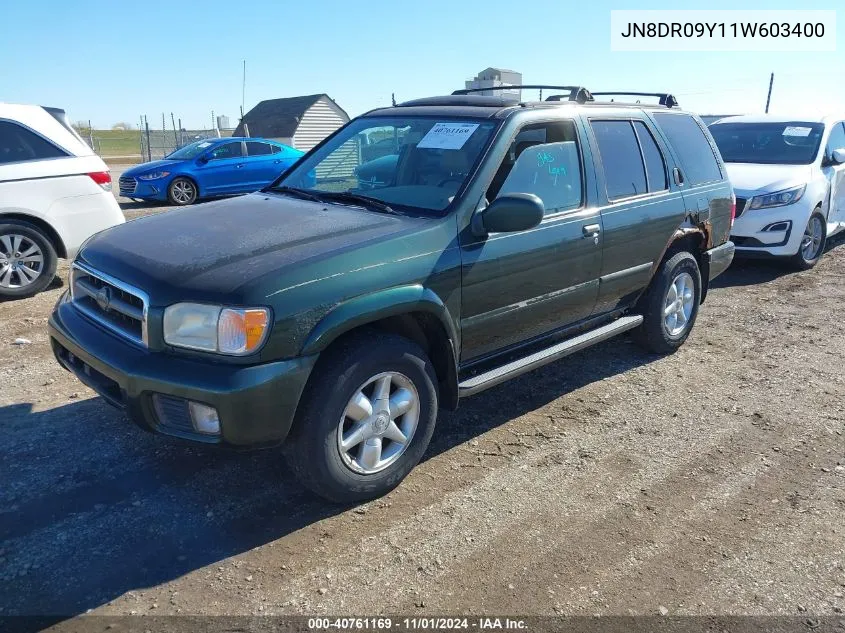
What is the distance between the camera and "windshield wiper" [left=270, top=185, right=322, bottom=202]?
416cm

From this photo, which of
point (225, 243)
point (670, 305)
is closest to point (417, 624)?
point (225, 243)

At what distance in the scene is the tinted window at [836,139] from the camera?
8781mm

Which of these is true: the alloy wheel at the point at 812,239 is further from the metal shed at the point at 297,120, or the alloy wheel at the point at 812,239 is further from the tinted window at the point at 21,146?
the metal shed at the point at 297,120

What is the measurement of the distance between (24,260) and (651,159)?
570 centimetres

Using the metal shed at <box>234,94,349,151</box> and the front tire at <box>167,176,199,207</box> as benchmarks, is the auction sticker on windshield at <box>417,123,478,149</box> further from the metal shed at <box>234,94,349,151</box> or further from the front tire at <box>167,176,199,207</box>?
the metal shed at <box>234,94,349,151</box>

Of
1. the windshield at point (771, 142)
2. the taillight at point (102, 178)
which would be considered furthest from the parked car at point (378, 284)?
the windshield at point (771, 142)

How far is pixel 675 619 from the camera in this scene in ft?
8.83

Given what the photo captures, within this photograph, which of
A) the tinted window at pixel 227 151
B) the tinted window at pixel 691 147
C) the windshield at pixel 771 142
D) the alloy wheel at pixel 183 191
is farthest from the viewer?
the tinted window at pixel 227 151

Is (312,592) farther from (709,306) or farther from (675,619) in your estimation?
(709,306)

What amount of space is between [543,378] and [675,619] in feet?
8.16

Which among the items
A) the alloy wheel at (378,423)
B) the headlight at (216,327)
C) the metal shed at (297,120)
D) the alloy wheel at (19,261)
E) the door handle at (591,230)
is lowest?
the alloy wheel at (378,423)

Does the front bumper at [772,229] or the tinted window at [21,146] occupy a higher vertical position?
the tinted window at [21,146]

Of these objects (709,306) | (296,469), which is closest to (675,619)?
(296,469)

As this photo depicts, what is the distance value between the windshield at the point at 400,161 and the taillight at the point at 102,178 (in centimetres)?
315
